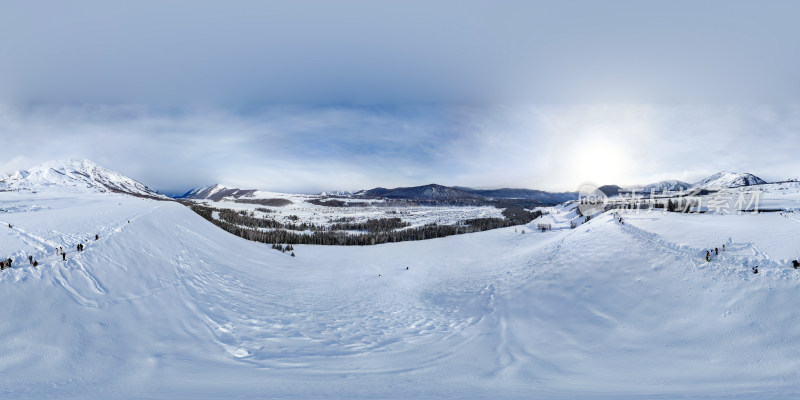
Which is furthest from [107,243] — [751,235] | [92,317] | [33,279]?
[751,235]

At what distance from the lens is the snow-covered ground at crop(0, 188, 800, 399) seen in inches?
210

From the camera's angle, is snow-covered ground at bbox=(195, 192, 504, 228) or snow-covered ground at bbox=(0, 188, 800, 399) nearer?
snow-covered ground at bbox=(0, 188, 800, 399)

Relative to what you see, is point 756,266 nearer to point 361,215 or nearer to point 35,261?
point 35,261

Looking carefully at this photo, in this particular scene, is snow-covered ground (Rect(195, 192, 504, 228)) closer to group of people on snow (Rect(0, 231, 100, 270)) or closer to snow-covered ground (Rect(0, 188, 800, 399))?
snow-covered ground (Rect(0, 188, 800, 399))

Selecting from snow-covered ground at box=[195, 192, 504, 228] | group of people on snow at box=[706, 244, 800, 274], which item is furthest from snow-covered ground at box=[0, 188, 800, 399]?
snow-covered ground at box=[195, 192, 504, 228]

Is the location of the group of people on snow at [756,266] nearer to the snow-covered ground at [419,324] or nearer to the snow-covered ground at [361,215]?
the snow-covered ground at [419,324]

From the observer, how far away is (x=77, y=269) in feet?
27.1

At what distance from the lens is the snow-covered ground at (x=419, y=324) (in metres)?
5.34

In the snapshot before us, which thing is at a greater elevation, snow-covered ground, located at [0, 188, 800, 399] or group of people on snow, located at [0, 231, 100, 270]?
group of people on snow, located at [0, 231, 100, 270]

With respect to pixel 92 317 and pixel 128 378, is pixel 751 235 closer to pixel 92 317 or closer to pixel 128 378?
pixel 128 378

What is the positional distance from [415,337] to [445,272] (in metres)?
8.60

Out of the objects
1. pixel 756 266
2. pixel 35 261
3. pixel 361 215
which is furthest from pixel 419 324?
pixel 361 215

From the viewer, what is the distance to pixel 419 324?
951 cm

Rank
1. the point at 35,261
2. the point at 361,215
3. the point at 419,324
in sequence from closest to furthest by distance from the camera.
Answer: the point at 35,261 < the point at 419,324 < the point at 361,215
